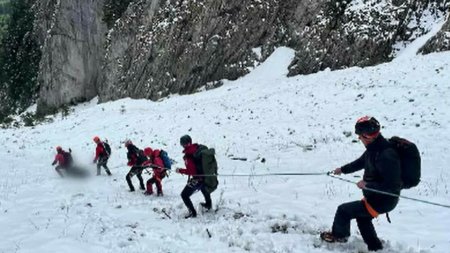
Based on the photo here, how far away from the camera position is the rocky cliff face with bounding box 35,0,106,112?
59.0m

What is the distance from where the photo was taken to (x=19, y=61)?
72250 mm

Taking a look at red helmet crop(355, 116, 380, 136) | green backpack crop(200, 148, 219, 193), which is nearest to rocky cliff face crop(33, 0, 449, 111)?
green backpack crop(200, 148, 219, 193)

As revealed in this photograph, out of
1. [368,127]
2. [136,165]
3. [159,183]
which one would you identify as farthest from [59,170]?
[368,127]

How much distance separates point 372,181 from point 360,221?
2.76 ft

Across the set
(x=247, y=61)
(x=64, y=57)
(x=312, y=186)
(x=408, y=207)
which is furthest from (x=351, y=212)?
(x=64, y=57)

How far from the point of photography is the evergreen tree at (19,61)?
70625 millimetres

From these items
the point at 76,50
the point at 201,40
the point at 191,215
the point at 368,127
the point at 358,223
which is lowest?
the point at 191,215

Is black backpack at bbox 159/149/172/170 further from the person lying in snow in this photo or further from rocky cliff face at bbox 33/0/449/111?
rocky cliff face at bbox 33/0/449/111

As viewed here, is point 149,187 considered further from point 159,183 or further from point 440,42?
point 440,42

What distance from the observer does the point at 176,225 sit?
10.1 m

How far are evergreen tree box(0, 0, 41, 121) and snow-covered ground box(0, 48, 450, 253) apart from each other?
1491 inches

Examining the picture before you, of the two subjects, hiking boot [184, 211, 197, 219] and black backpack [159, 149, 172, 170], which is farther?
black backpack [159, 149, 172, 170]

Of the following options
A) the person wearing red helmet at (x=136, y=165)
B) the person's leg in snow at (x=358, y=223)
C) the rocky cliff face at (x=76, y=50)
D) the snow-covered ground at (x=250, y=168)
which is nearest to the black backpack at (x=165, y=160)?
the snow-covered ground at (x=250, y=168)

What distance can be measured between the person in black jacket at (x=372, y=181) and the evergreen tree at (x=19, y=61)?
69243mm
